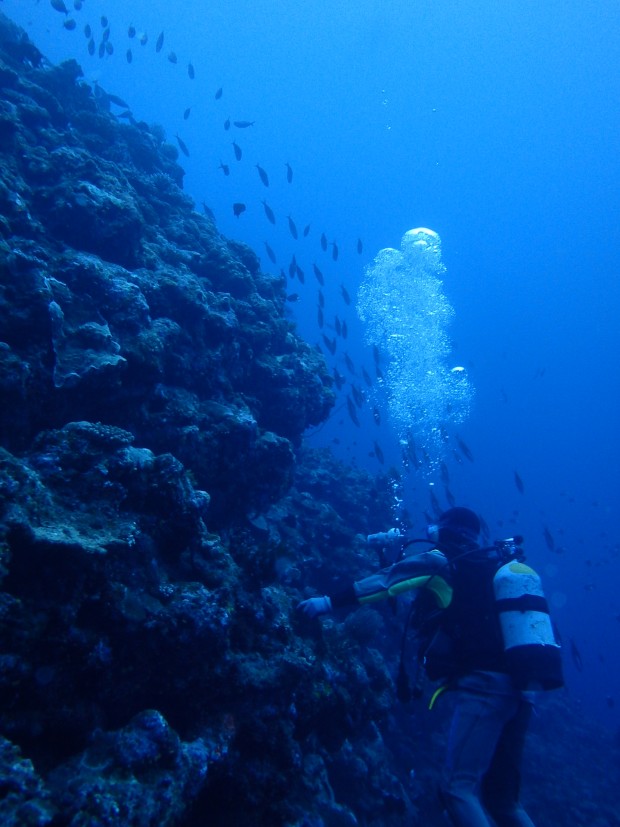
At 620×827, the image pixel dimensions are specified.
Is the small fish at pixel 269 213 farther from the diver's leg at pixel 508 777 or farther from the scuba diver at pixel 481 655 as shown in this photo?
the diver's leg at pixel 508 777

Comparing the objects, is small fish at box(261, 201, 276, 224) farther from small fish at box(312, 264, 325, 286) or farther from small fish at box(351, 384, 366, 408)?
small fish at box(351, 384, 366, 408)

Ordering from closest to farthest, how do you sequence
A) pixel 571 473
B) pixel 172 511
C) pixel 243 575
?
1. pixel 172 511
2. pixel 243 575
3. pixel 571 473

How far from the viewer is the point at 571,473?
383 feet

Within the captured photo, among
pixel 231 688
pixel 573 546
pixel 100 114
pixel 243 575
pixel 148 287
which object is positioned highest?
pixel 573 546

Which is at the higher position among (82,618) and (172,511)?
(172,511)

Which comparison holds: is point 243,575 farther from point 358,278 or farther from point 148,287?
point 358,278

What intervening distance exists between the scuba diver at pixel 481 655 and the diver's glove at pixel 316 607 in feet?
0.05

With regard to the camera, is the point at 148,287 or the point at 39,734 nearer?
the point at 39,734

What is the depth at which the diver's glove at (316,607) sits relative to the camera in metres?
4.77

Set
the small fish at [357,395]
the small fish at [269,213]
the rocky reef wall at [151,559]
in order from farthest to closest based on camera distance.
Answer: the small fish at [357,395]
the small fish at [269,213]
the rocky reef wall at [151,559]

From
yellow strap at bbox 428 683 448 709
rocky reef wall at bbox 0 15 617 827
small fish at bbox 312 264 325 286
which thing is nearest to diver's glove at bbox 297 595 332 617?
rocky reef wall at bbox 0 15 617 827

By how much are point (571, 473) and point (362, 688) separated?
130732 millimetres

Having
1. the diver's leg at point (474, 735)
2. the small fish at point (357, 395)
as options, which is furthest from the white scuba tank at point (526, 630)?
the small fish at point (357, 395)

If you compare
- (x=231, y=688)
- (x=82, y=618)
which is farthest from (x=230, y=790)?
(x=82, y=618)
